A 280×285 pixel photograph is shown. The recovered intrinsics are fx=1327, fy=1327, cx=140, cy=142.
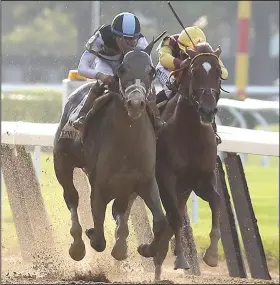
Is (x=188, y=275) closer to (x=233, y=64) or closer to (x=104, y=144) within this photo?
(x=104, y=144)

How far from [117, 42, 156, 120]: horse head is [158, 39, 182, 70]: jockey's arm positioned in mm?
634

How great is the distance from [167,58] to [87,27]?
18.3 meters

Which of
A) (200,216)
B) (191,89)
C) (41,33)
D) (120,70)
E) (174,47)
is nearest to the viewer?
(120,70)

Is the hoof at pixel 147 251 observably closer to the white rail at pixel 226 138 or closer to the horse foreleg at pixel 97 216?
the horse foreleg at pixel 97 216

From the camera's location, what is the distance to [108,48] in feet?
24.1

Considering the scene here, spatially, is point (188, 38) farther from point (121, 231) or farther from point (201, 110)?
point (121, 231)

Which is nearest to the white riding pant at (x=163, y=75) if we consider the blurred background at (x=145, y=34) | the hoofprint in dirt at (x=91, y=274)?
the hoofprint in dirt at (x=91, y=274)

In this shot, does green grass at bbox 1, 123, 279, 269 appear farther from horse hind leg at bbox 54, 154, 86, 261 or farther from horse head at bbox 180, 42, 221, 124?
horse head at bbox 180, 42, 221, 124

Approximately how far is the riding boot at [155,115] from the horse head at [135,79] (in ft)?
0.90

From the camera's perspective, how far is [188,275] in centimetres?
914

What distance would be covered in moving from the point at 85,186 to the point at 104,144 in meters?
2.20

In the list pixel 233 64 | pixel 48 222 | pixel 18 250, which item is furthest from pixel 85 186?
pixel 233 64

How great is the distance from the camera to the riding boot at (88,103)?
7.19 meters

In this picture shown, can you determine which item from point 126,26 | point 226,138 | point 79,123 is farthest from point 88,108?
point 226,138
